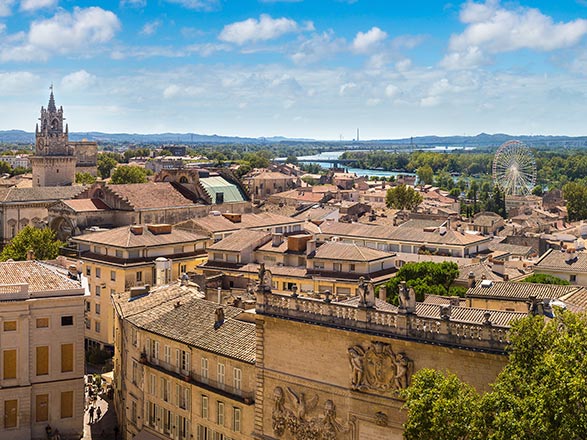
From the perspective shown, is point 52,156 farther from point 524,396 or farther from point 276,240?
point 524,396

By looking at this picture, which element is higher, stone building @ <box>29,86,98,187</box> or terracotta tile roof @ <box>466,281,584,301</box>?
stone building @ <box>29,86,98,187</box>

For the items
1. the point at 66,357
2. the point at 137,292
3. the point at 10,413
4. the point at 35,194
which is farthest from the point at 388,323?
the point at 35,194

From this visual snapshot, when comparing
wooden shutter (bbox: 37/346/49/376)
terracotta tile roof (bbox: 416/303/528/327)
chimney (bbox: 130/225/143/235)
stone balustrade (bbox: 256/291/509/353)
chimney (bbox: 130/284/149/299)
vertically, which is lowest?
wooden shutter (bbox: 37/346/49/376)

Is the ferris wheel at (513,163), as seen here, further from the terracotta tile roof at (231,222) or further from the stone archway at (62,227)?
the stone archway at (62,227)

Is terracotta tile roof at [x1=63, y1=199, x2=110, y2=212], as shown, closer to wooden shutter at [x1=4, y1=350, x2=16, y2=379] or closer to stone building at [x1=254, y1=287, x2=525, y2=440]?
wooden shutter at [x1=4, y1=350, x2=16, y2=379]

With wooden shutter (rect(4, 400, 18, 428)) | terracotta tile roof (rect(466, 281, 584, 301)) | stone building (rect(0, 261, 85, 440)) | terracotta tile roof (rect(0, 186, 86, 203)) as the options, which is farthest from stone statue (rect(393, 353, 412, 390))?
terracotta tile roof (rect(0, 186, 86, 203))

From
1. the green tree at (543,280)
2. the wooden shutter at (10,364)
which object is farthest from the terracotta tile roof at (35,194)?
the wooden shutter at (10,364)

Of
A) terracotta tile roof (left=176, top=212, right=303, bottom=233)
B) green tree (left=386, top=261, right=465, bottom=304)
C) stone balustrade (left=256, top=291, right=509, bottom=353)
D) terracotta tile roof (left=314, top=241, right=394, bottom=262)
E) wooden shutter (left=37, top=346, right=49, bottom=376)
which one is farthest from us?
terracotta tile roof (left=176, top=212, right=303, bottom=233)

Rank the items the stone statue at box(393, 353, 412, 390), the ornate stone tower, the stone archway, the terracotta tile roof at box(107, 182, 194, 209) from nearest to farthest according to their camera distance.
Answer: the stone statue at box(393, 353, 412, 390), the stone archway, the terracotta tile roof at box(107, 182, 194, 209), the ornate stone tower
